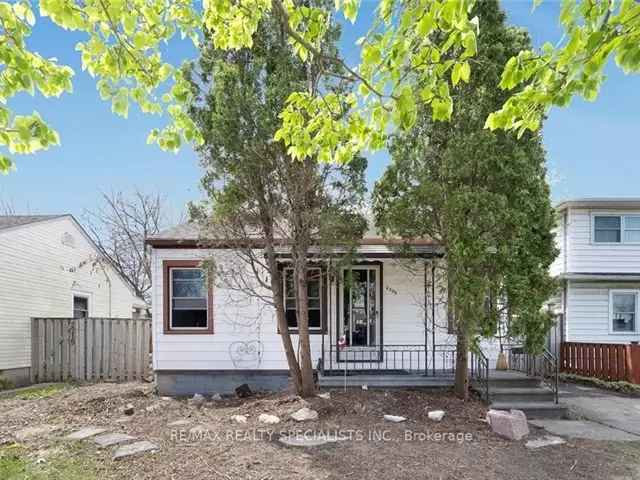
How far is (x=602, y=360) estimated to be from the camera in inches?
511

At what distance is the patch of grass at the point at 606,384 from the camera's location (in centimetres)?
1170

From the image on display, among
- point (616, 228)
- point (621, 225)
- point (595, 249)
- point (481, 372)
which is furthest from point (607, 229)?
point (481, 372)

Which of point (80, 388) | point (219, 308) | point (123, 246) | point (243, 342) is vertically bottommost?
point (80, 388)

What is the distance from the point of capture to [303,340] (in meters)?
8.84

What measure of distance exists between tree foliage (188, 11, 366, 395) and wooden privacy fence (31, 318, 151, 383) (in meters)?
5.73

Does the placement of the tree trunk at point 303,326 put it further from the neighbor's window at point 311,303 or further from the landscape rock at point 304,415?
the neighbor's window at point 311,303

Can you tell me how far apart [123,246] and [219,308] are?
19200mm

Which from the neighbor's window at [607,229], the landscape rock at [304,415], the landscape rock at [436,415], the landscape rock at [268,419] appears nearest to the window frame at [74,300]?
the landscape rock at [268,419]

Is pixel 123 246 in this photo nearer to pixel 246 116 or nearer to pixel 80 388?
pixel 80 388

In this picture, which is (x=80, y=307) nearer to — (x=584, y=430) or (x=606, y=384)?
(x=584, y=430)

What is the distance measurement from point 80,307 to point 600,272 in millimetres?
16235

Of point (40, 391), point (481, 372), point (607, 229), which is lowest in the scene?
point (40, 391)

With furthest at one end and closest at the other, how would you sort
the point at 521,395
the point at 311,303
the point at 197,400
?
the point at 311,303 → the point at 197,400 → the point at 521,395

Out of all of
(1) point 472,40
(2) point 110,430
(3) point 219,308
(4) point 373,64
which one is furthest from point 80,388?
(1) point 472,40
